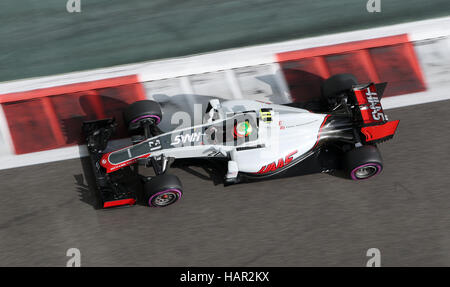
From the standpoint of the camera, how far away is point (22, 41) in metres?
8.36

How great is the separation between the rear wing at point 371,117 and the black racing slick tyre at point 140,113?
296 cm

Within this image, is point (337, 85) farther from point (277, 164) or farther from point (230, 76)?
point (230, 76)

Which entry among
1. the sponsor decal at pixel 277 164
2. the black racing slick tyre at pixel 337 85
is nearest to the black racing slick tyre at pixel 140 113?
the sponsor decal at pixel 277 164

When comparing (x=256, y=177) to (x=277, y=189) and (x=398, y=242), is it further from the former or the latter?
(x=398, y=242)

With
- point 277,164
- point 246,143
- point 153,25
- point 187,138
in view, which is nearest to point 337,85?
point 277,164

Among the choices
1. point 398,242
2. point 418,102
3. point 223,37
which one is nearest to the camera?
point 398,242

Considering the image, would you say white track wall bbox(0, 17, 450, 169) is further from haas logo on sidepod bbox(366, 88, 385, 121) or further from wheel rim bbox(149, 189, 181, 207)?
wheel rim bbox(149, 189, 181, 207)

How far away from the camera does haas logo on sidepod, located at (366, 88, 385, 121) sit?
6.63 m

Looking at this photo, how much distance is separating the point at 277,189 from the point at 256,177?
476 mm

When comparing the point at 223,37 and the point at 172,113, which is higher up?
the point at 223,37

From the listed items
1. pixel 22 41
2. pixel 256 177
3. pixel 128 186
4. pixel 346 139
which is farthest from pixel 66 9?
pixel 346 139

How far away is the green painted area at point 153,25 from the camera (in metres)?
8.29

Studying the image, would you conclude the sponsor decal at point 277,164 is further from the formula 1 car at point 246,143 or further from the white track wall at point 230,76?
the white track wall at point 230,76

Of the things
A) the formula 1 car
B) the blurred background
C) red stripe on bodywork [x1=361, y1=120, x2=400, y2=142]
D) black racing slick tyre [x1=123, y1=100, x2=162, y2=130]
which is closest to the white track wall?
the blurred background
